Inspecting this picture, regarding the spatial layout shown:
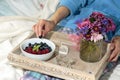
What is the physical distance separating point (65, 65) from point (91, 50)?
13cm

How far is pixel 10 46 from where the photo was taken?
58.6 inches

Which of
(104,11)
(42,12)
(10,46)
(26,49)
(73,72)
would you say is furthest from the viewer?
(42,12)

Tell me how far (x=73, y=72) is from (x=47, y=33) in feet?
1.12

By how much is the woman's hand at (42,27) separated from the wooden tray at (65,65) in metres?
0.12

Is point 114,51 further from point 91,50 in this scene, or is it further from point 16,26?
point 16,26

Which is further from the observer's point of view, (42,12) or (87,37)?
(42,12)

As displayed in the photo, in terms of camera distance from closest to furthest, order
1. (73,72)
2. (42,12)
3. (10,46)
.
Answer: (73,72)
(10,46)
(42,12)

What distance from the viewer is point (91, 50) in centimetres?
128

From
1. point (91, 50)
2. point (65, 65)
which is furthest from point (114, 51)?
point (65, 65)

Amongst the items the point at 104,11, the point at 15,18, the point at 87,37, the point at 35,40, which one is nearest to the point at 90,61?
the point at 87,37

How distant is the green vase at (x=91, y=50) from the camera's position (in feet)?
4.15

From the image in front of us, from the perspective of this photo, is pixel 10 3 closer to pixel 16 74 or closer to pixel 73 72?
pixel 16 74

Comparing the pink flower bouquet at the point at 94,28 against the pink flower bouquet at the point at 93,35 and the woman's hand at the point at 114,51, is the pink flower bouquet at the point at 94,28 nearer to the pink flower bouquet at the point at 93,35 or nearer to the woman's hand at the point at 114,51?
the pink flower bouquet at the point at 93,35

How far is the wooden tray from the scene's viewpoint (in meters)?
1.21
